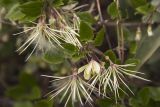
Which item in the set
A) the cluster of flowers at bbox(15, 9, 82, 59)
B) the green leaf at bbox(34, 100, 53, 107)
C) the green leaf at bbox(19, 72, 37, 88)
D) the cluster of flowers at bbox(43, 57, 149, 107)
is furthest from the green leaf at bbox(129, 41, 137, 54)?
the green leaf at bbox(19, 72, 37, 88)

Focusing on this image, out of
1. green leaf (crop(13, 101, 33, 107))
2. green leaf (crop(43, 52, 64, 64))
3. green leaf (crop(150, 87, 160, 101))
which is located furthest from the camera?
green leaf (crop(13, 101, 33, 107))

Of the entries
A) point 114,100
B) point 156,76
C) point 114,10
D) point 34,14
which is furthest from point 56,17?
point 156,76

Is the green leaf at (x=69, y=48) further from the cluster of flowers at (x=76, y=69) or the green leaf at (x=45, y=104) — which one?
the green leaf at (x=45, y=104)

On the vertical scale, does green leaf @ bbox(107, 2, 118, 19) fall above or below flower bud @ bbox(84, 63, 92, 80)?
above

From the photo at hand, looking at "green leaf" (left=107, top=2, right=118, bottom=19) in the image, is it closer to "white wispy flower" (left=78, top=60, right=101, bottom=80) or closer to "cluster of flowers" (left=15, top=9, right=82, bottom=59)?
"cluster of flowers" (left=15, top=9, right=82, bottom=59)

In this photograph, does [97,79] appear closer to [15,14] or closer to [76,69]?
[76,69]

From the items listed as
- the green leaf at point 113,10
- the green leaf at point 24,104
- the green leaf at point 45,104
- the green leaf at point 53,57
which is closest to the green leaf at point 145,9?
the green leaf at point 113,10
